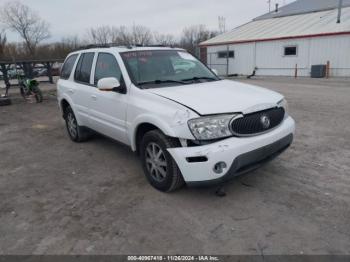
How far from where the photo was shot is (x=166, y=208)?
11.3ft

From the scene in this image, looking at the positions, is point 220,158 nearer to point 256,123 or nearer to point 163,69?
point 256,123

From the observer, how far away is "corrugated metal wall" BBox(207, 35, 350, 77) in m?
18.6

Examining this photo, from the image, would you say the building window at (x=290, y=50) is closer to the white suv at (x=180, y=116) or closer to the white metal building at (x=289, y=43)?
the white metal building at (x=289, y=43)

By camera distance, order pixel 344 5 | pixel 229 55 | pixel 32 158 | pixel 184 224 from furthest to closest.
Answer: pixel 229 55 → pixel 344 5 → pixel 32 158 → pixel 184 224

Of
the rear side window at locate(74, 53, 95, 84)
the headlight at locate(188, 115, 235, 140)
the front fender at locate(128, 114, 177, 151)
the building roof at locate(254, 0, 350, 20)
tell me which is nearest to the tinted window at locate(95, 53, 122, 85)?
the rear side window at locate(74, 53, 95, 84)

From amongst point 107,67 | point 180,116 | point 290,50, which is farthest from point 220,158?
point 290,50

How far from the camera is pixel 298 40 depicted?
66.6ft

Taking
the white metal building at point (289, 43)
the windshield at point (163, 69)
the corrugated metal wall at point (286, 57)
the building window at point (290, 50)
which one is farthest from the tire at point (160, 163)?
the building window at point (290, 50)

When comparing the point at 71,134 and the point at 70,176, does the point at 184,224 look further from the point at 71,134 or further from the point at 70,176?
the point at 71,134

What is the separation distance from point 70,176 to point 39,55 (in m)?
40.8

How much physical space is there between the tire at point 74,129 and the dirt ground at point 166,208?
19.4 inches

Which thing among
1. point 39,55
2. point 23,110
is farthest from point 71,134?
point 39,55

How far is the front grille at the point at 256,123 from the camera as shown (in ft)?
10.7

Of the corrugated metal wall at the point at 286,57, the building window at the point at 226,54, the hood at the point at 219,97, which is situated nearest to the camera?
the hood at the point at 219,97
